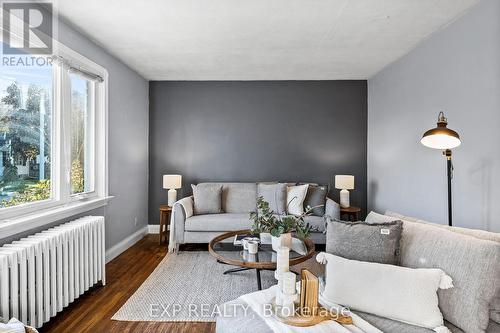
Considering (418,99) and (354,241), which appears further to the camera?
(418,99)

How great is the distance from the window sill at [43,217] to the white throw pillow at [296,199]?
2.53 metres

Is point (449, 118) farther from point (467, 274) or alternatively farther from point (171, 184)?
point (171, 184)

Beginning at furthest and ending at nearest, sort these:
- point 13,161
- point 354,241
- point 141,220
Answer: point 141,220, point 13,161, point 354,241

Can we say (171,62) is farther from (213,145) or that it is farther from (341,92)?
(341,92)

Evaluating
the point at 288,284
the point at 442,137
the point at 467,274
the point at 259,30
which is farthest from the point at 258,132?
the point at 467,274

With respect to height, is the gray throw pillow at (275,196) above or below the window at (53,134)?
below

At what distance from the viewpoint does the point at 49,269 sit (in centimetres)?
220

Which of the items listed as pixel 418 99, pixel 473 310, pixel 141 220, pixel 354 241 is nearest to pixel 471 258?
pixel 473 310

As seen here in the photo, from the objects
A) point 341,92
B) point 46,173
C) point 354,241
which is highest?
point 341,92

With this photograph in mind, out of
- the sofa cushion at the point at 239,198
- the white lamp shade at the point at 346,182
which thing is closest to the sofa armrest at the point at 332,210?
the white lamp shade at the point at 346,182

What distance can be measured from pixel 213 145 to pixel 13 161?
118 inches

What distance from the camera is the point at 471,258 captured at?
1524mm

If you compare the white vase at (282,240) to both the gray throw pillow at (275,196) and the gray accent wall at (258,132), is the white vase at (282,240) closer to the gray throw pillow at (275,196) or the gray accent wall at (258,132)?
the gray throw pillow at (275,196)
